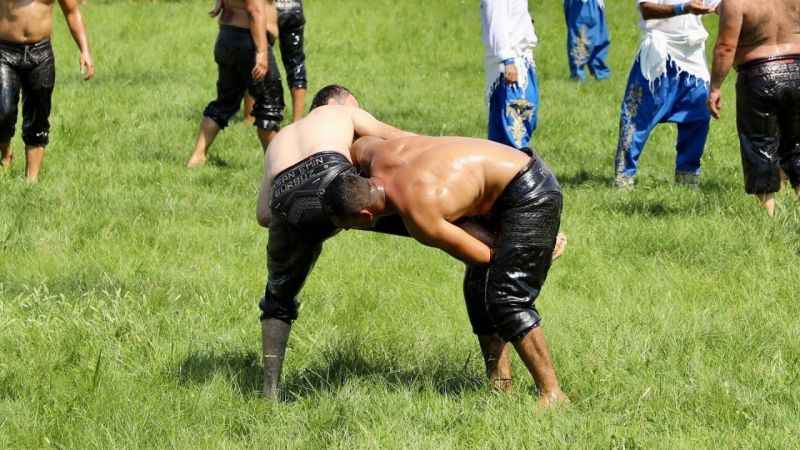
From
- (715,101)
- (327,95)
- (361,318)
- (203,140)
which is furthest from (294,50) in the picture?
(327,95)

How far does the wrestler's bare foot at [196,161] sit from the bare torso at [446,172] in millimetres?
5308

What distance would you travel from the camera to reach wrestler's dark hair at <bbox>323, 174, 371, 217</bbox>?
14.8ft

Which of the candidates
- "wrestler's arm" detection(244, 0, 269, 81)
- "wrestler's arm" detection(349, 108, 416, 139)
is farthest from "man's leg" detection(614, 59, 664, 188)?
"wrestler's arm" detection(349, 108, 416, 139)

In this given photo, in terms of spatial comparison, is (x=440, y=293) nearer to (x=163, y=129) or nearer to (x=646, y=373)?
(x=646, y=373)

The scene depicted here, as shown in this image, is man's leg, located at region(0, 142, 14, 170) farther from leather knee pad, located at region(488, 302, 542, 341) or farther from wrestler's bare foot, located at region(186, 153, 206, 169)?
leather knee pad, located at region(488, 302, 542, 341)

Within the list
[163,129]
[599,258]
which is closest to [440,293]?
[599,258]

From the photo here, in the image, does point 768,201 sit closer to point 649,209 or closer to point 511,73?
point 649,209

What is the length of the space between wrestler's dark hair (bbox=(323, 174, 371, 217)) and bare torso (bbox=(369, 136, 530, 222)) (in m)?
0.10

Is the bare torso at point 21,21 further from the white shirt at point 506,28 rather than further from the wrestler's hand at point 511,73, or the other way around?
the wrestler's hand at point 511,73

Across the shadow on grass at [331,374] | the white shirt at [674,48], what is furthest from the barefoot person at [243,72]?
the shadow on grass at [331,374]

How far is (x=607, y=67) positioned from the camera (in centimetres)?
1591

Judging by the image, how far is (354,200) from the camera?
4.51m

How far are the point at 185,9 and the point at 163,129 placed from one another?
870 cm

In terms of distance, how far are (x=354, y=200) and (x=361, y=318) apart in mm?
1720
